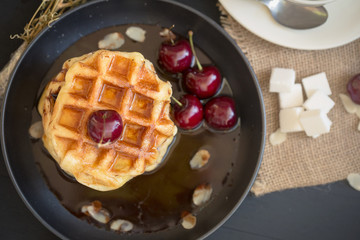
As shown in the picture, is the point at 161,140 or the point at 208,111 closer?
the point at 161,140

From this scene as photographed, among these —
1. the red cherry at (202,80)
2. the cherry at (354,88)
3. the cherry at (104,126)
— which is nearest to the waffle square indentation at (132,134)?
the cherry at (104,126)

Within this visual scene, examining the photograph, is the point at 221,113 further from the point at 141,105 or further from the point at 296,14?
the point at 296,14

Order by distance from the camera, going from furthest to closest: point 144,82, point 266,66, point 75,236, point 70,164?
point 266,66, point 75,236, point 144,82, point 70,164

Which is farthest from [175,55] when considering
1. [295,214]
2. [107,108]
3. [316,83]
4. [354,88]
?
[295,214]

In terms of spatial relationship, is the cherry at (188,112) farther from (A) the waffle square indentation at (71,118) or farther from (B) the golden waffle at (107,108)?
(A) the waffle square indentation at (71,118)

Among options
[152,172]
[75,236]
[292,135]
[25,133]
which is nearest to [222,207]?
[152,172]

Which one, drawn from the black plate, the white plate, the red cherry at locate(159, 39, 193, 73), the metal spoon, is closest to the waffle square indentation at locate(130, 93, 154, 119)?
the red cherry at locate(159, 39, 193, 73)

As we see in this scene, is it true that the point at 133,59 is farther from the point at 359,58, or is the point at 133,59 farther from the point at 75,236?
the point at 359,58
